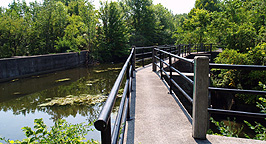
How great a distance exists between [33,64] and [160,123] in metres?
15.9

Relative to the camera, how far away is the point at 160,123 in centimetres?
355

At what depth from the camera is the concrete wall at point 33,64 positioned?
1449cm

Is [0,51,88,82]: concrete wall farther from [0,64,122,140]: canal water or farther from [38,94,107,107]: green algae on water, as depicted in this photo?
[38,94,107,107]: green algae on water

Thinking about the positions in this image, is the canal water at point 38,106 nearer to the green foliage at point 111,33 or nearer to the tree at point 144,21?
the green foliage at point 111,33

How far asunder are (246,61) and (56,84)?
1128 centimetres

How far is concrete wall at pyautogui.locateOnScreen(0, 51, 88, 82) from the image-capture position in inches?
571

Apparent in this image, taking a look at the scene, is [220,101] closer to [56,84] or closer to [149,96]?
[149,96]

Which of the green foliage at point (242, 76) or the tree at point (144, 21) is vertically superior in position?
the tree at point (144, 21)

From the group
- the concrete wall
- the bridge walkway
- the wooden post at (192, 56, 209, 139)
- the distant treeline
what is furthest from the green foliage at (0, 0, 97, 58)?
the wooden post at (192, 56, 209, 139)

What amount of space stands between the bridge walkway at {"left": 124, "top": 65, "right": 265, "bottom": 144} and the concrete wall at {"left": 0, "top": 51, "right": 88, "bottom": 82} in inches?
507

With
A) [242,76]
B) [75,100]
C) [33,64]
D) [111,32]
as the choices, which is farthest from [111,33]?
[242,76]

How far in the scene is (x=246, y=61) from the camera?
1017cm

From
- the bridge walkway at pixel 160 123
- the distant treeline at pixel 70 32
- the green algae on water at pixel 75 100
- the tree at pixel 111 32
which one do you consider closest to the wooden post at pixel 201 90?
the bridge walkway at pixel 160 123

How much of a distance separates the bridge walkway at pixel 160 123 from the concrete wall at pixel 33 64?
1287 cm
